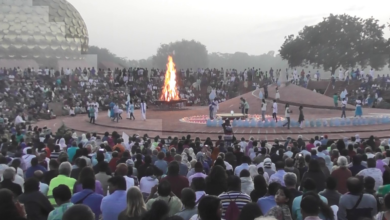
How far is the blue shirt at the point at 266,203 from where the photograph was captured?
4.68 metres

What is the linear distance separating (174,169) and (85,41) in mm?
38222

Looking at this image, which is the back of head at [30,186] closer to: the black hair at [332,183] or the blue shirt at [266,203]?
the blue shirt at [266,203]

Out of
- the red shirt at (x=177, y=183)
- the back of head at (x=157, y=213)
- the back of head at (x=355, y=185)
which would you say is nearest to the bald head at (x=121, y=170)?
the red shirt at (x=177, y=183)

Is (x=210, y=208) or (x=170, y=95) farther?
(x=170, y=95)

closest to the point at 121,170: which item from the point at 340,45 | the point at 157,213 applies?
the point at 157,213

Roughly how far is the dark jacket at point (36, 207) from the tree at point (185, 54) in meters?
72.2

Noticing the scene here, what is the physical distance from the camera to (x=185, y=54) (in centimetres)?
7819

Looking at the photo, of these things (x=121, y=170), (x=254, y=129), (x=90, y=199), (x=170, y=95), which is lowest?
(x=254, y=129)

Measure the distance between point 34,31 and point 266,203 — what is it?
34.7 meters

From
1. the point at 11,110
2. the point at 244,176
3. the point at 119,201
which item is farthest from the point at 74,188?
the point at 11,110

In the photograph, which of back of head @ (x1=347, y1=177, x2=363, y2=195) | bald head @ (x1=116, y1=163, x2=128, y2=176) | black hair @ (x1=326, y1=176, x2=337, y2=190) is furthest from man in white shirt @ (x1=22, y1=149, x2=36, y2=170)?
back of head @ (x1=347, y1=177, x2=363, y2=195)

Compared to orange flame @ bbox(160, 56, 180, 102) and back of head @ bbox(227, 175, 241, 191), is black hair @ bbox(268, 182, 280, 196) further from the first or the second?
orange flame @ bbox(160, 56, 180, 102)

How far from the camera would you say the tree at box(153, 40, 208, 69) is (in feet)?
254

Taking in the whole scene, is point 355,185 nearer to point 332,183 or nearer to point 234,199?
point 332,183
